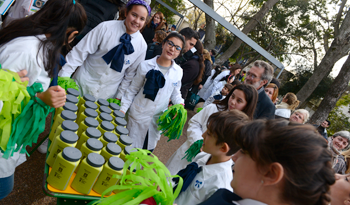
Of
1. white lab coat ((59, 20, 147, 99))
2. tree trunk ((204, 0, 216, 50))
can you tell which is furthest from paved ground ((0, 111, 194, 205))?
tree trunk ((204, 0, 216, 50))

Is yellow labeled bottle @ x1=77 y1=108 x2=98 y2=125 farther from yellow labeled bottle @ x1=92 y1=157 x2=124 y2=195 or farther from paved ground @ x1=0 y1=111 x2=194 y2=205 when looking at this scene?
paved ground @ x1=0 y1=111 x2=194 y2=205

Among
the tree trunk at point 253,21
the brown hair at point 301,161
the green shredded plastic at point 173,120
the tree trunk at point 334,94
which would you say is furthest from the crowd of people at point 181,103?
the tree trunk at point 253,21

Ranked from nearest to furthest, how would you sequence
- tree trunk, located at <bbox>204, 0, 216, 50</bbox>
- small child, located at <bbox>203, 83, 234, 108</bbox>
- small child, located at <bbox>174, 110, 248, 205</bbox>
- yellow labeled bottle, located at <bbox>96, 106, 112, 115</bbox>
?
small child, located at <bbox>174, 110, 248, 205</bbox>, yellow labeled bottle, located at <bbox>96, 106, 112, 115</bbox>, small child, located at <bbox>203, 83, 234, 108</bbox>, tree trunk, located at <bbox>204, 0, 216, 50</bbox>

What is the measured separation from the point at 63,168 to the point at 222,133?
1027 mm

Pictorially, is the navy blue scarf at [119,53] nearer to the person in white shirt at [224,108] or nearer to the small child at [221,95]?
the person in white shirt at [224,108]

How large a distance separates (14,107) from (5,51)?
382 millimetres

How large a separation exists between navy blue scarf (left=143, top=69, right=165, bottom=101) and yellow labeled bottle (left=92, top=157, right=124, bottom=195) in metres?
1.37

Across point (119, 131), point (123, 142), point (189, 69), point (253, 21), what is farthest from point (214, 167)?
point (253, 21)

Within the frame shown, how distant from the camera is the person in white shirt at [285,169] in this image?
0.85 meters

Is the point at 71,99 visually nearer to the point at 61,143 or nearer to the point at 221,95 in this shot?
the point at 61,143

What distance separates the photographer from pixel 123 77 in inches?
115

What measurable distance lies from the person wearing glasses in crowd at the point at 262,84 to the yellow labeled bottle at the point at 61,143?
2178mm

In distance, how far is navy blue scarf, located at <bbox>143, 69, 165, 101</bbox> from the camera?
2.69 meters

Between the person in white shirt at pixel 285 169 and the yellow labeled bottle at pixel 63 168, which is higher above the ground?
the person in white shirt at pixel 285 169
